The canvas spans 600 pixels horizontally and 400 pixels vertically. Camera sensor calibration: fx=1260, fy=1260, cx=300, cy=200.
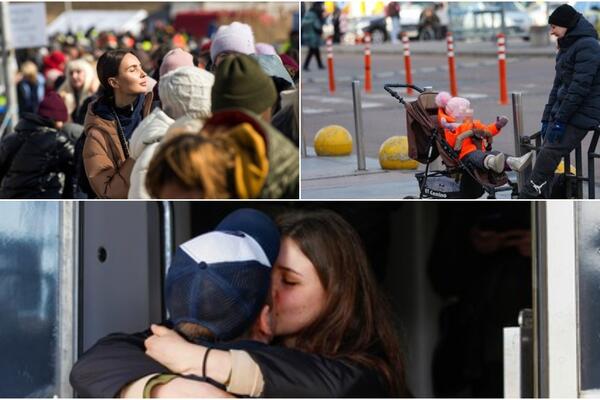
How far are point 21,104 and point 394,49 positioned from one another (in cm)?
479

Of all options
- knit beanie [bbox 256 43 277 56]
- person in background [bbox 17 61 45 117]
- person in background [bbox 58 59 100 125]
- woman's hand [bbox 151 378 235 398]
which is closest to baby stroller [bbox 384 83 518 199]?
knit beanie [bbox 256 43 277 56]

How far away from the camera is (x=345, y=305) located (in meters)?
2.95

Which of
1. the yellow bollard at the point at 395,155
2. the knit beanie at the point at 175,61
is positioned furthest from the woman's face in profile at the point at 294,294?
the yellow bollard at the point at 395,155

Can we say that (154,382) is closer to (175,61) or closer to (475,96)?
(175,61)

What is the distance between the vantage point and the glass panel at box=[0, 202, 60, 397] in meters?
2.99

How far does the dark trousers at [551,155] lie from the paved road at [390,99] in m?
0.48

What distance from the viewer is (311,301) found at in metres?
2.93

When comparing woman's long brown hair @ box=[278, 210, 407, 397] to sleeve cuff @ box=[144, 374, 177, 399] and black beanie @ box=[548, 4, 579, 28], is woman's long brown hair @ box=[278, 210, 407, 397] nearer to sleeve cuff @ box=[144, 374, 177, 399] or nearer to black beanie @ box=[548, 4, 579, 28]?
sleeve cuff @ box=[144, 374, 177, 399]

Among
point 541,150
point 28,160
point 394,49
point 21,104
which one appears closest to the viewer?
point 541,150

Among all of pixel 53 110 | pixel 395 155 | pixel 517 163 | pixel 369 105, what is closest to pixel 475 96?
pixel 369 105

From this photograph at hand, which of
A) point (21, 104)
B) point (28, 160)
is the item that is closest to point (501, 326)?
point (28, 160)

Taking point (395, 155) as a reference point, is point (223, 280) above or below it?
below

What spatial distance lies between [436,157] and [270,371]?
3.32m

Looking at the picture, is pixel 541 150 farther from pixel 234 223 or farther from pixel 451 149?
pixel 234 223
